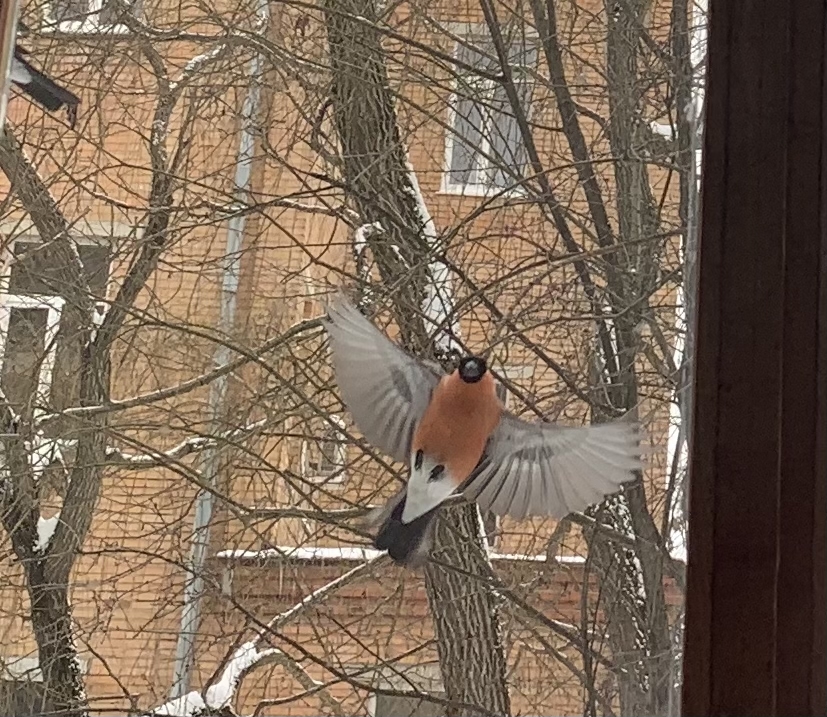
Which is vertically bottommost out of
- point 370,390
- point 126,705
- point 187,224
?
point 126,705

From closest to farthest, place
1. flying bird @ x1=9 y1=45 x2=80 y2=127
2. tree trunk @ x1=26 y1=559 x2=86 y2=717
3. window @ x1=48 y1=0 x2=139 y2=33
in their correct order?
tree trunk @ x1=26 y1=559 x2=86 y2=717, flying bird @ x1=9 y1=45 x2=80 y2=127, window @ x1=48 y1=0 x2=139 y2=33

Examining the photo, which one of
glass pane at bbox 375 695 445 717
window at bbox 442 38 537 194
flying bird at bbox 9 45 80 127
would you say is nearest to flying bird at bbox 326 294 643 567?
glass pane at bbox 375 695 445 717

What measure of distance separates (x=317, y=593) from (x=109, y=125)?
54 cm

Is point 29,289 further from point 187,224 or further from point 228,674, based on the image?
point 228,674

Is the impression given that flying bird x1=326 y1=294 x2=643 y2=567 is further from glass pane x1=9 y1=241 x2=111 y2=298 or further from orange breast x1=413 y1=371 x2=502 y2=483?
glass pane x1=9 y1=241 x2=111 y2=298

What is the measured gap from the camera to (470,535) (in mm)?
889

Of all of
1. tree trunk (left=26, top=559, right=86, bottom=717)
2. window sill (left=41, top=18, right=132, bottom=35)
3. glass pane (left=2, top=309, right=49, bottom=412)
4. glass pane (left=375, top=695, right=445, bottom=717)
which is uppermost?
window sill (left=41, top=18, right=132, bottom=35)

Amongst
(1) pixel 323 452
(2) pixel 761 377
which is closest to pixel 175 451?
(1) pixel 323 452

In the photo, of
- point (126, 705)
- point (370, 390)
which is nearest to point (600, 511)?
point (370, 390)

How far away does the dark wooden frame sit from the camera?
546 millimetres

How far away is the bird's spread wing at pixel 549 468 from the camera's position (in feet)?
2.83

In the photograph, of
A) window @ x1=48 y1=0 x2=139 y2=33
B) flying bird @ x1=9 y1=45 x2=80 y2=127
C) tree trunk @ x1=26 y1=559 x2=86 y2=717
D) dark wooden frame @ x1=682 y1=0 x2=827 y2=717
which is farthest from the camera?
window @ x1=48 y1=0 x2=139 y2=33

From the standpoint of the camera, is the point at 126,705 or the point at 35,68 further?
the point at 35,68

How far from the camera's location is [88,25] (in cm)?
111
